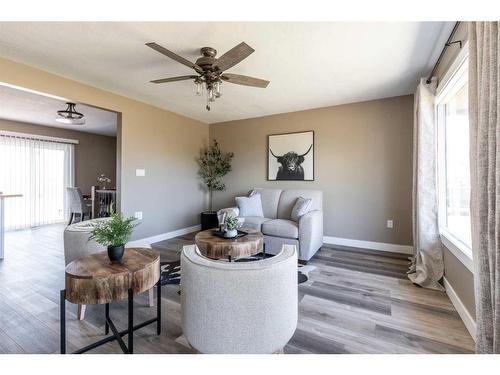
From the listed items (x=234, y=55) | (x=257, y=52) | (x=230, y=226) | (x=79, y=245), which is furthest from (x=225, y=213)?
(x=257, y=52)

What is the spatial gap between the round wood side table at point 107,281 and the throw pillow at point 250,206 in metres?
2.50

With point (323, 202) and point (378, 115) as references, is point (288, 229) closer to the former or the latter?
point (323, 202)

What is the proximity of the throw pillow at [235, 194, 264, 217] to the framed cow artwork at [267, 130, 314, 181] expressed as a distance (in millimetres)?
767

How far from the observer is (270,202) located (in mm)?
4223

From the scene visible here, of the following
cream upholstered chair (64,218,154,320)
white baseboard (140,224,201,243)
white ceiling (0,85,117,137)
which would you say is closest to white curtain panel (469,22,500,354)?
cream upholstered chair (64,218,154,320)

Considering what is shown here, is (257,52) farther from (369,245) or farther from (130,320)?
(369,245)

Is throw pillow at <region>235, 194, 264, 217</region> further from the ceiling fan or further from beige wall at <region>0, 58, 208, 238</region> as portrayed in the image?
the ceiling fan

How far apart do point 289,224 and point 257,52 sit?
2.24 metres

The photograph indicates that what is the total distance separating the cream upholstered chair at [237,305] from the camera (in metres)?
1.18

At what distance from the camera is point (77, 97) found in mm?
3129

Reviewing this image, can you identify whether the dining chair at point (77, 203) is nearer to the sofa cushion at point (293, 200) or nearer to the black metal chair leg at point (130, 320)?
the sofa cushion at point (293, 200)

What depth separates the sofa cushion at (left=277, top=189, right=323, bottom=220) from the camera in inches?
154

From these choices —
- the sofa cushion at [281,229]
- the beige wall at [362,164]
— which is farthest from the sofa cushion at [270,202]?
the sofa cushion at [281,229]

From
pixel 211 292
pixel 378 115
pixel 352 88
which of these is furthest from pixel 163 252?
pixel 378 115
